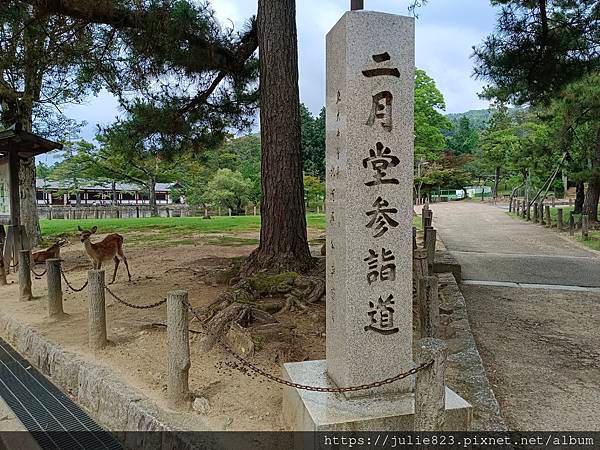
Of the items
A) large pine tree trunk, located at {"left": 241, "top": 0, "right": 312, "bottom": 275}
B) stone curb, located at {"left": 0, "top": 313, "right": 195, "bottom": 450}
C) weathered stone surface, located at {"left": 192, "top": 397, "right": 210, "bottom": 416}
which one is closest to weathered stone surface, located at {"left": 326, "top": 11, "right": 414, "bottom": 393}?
weathered stone surface, located at {"left": 192, "top": 397, "right": 210, "bottom": 416}

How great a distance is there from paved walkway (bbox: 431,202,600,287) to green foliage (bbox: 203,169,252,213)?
15.6 metres

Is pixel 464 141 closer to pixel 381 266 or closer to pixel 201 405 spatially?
pixel 381 266

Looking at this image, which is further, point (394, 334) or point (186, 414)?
point (186, 414)

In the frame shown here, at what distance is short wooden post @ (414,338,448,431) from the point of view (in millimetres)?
2141

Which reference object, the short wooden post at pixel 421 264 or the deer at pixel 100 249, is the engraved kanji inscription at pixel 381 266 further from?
the deer at pixel 100 249

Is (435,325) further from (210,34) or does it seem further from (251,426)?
(210,34)

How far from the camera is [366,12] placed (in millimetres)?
2650

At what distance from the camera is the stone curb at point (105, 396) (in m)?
3.15

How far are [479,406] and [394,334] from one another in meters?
0.78

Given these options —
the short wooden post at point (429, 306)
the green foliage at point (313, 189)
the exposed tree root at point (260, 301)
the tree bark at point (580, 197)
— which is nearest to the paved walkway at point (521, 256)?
the tree bark at point (580, 197)

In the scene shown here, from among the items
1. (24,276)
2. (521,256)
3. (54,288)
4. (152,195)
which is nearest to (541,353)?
(54,288)

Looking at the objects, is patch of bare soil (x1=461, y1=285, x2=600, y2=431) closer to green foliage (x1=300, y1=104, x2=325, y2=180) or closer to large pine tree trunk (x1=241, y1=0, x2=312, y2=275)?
large pine tree trunk (x1=241, y1=0, x2=312, y2=275)

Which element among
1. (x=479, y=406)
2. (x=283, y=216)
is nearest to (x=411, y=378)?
(x=479, y=406)

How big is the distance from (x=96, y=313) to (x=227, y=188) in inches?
1039
